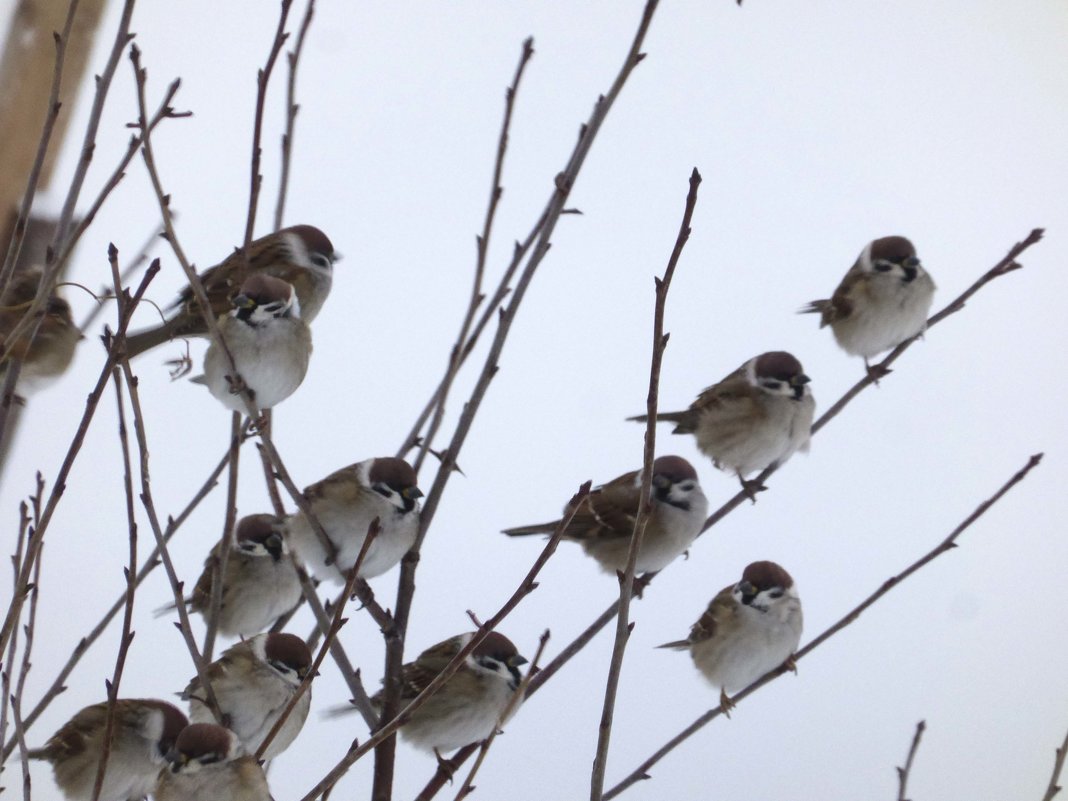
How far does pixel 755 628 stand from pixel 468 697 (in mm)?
610

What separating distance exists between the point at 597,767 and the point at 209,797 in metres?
0.87

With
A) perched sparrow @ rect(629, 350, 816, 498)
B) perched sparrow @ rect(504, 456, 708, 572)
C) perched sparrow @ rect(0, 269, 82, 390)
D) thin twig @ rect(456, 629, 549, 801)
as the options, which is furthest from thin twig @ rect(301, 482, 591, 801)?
perched sparrow @ rect(0, 269, 82, 390)

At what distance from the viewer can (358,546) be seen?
2.23 meters

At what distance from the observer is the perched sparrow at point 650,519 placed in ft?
8.08

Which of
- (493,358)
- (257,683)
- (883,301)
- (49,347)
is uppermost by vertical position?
(49,347)

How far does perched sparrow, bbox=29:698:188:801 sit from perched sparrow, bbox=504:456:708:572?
0.84 meters

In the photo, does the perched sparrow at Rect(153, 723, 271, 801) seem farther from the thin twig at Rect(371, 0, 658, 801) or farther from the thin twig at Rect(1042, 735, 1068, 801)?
the thin twig at Rect(1042, 735, 1068, 801)

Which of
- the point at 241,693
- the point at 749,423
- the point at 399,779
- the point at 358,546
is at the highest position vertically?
the point at 749,423

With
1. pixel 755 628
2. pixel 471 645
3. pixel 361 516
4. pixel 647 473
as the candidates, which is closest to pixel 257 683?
pixel 361 516

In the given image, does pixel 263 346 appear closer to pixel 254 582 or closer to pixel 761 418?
pixel 254 582

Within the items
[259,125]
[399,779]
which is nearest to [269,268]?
[259,125]

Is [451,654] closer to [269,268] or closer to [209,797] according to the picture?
[209,797]

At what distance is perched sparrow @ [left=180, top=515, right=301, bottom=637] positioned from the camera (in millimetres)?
2715

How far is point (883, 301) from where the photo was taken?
279 centimetres
